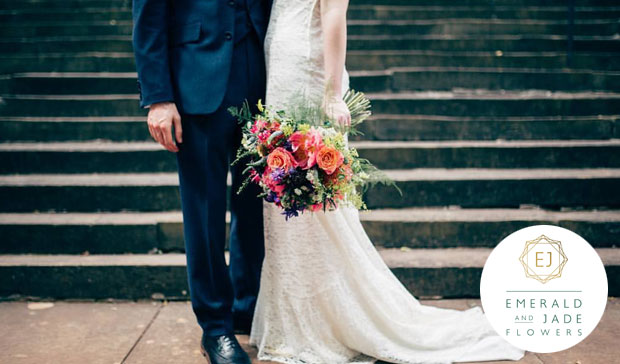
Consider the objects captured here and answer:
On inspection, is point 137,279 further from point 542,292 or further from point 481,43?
point 481,43

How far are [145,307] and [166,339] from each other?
49 cm

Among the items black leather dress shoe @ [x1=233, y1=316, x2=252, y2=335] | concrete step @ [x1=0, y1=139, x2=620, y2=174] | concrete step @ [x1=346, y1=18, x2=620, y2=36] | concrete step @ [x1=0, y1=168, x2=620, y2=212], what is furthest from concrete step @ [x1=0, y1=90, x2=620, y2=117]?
black leather dress shoe @ [x1=233, y1=316, x2=252, y2=335]

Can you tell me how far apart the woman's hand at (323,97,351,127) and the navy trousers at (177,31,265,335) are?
14.7 inches

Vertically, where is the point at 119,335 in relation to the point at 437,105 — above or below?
below

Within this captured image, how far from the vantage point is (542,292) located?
2645 mm

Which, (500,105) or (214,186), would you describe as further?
(500,105)

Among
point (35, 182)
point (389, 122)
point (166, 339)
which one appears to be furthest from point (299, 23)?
point (35, 182)

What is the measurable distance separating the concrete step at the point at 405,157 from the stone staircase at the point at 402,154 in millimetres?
10

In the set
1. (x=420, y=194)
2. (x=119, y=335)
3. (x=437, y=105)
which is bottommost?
(x=119, y=335)

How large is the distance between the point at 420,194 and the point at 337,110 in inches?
69.6

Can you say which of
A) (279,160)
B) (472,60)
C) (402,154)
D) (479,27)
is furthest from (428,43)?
(279,160)

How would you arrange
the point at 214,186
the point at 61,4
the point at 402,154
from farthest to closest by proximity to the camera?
the point at 61,4, the point at 402,154, the point at 214,186

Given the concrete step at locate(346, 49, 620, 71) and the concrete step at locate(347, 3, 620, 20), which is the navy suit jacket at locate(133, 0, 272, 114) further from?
the concrete step at locate(347, 3, 620, 20)

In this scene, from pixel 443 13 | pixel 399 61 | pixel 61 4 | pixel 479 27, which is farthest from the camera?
pixel 61 4
